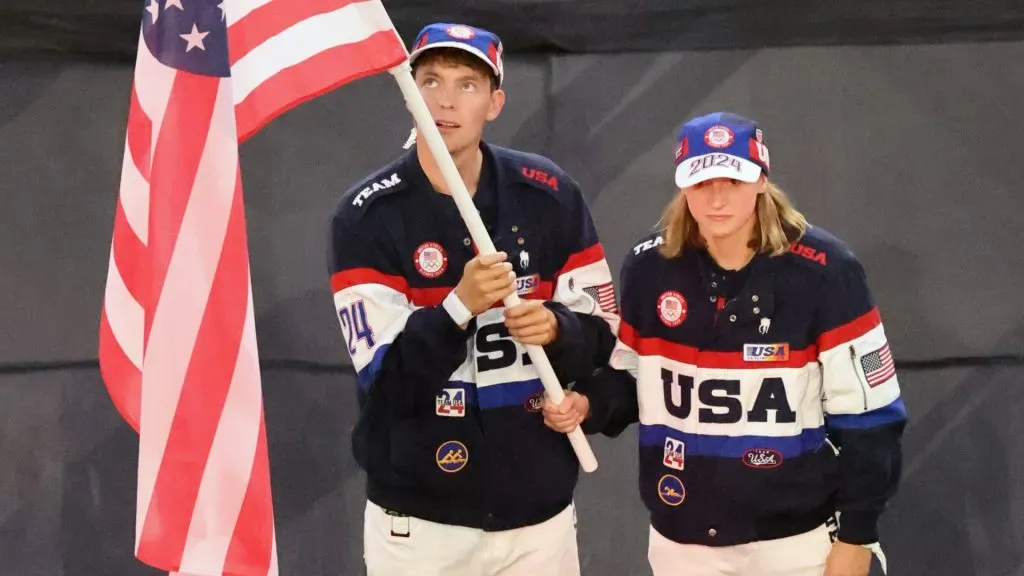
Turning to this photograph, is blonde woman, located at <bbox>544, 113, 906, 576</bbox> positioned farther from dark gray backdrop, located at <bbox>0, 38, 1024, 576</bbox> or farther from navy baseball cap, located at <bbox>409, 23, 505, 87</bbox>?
dark gray backdrop, located at <bbox>0, 38, 1024, 576</bbox>

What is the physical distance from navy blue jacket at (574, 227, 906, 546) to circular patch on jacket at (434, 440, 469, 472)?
1.15 feet

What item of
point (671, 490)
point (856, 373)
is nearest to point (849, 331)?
point (856, 373)

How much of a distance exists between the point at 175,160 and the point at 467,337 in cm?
57

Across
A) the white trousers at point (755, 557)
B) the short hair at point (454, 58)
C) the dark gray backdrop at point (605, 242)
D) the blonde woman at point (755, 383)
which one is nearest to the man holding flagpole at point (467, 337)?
the short hair at point (454, 58)

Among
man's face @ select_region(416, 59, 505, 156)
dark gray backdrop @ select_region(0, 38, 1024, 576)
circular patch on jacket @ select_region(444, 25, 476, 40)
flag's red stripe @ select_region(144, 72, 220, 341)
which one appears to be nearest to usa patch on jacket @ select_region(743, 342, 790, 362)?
man's face @ select_region(416, 59, 505, 156)

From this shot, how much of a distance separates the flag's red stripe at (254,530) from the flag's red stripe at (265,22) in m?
0.56

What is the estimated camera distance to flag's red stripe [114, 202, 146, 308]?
1.78 meters

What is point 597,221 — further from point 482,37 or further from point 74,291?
point 74,291

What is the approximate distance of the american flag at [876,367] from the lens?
194cm

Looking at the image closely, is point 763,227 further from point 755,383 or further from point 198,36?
point 198,36

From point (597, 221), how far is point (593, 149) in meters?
0.20

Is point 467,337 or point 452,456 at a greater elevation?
point 467,337

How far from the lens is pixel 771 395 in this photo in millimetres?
1965

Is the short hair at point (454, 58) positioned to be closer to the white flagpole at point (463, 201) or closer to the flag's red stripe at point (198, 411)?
the white flagpole at point (463, 201)
